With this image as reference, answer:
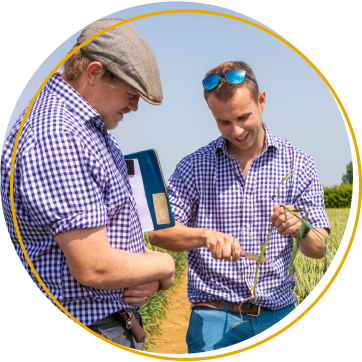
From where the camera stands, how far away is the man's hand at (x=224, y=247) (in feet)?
4.93

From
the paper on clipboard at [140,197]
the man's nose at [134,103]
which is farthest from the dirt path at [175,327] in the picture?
the man's nose at [134,103]

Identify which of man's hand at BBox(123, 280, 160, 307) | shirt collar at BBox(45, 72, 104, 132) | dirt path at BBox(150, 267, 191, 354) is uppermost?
shirt collar at BBox(45, 72, 104, 132)

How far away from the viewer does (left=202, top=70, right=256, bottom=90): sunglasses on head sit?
169 cm

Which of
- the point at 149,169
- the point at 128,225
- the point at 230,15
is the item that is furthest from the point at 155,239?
the point at 230,15

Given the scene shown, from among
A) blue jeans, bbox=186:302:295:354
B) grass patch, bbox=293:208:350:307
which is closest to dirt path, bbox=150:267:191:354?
grass patch, bbox=293:208:350:307

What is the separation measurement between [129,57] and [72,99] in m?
0.22

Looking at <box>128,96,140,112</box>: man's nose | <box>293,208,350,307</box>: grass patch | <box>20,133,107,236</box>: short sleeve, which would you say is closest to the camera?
<box>20,133,107,236</box>: short sleeve

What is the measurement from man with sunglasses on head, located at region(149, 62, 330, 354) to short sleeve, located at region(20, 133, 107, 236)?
71 cm

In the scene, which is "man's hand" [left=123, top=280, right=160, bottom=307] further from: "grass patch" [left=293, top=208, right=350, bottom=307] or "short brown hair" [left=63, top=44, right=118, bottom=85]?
"grass patch" [left=293, top=208, right=350, bottom=307]

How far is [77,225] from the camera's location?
983mm

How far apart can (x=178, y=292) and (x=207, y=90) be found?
3714 mm

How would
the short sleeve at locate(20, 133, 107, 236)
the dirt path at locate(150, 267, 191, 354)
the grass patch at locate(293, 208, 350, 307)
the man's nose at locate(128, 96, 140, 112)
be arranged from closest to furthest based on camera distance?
1. the short sleeve at locate(20, 133, 107, 236)
2. the man's nose at locate(128, 96, 140, 112)
3. the grass patch at locate(293, 208, 350, 307)
4. the dirt path at locate(150, 267, 191, 354)

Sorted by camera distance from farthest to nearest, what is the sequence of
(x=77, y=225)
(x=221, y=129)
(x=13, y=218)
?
(x=221, y=129), (x=13, y=218), (x=77, y=225)

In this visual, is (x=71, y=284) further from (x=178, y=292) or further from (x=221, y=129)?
(x=178, y=292)
